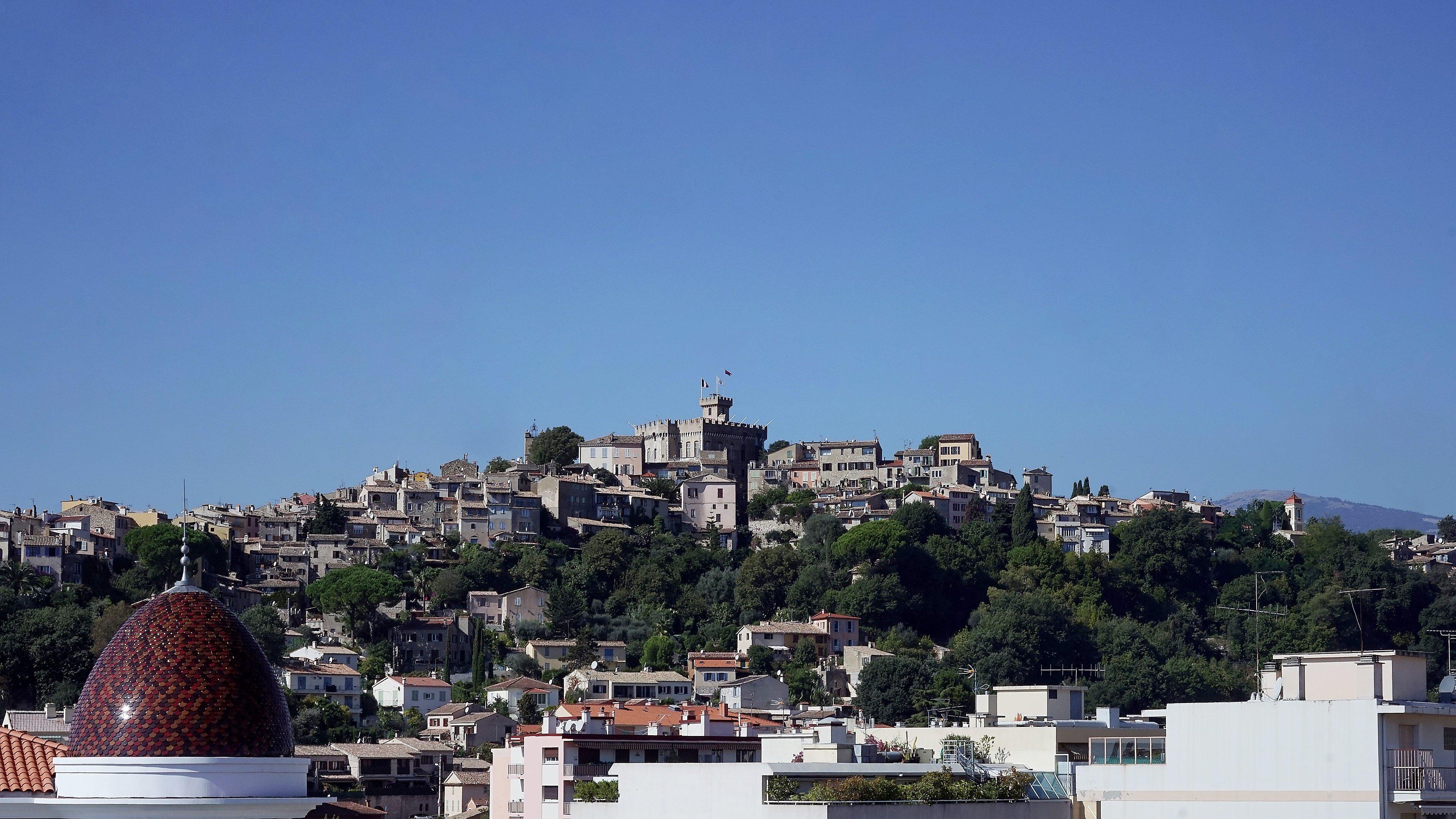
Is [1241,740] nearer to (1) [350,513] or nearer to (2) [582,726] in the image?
(2) [582,726]

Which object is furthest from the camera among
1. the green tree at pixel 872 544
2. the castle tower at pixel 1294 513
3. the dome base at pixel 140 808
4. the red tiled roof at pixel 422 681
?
the castle tower at pixel 1294 513

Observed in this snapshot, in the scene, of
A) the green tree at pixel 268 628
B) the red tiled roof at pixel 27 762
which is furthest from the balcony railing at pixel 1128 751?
the green tree at pixel 268 628

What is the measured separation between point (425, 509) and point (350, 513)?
18.7 feet

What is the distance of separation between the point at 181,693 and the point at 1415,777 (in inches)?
606

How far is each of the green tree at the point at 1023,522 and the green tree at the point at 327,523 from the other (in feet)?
126

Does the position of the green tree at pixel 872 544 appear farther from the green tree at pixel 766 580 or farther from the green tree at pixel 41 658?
the green tree at pixel 41 658

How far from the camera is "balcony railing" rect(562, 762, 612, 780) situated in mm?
45406

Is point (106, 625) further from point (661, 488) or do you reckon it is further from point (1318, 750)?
point (1318, 750)

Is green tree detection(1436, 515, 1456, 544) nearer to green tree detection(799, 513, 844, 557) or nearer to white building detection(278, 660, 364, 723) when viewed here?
green tree detection(799, 513, 844, 557)

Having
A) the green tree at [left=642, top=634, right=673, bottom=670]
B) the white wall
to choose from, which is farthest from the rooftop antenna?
the green tree at [left=642, top=634, right=673, bottom=670]

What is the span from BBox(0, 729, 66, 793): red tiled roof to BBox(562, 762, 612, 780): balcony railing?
2918 cm

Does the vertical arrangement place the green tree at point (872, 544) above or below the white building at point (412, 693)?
above

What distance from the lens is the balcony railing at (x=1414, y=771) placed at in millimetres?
24328

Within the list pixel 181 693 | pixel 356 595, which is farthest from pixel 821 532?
pixel 181 693
